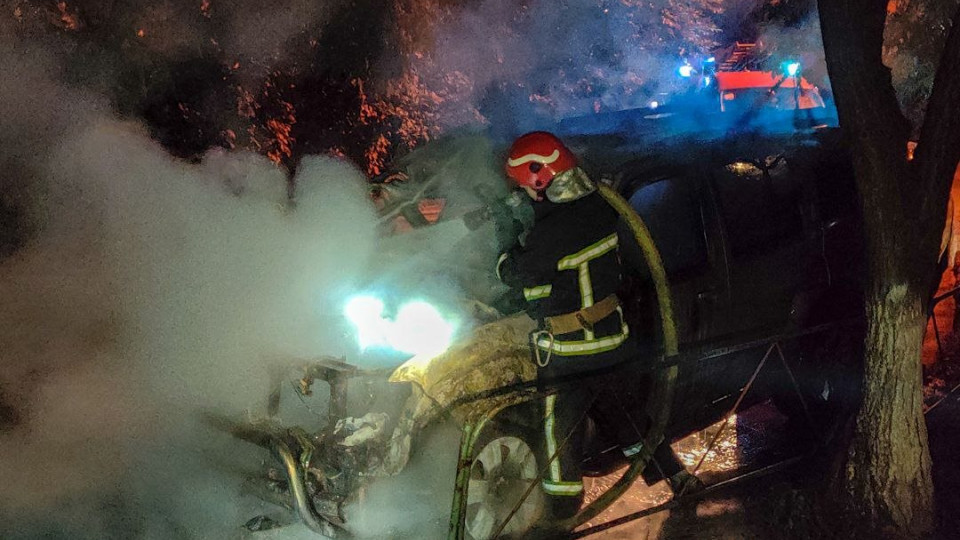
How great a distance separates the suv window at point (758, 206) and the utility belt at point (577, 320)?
1.17m

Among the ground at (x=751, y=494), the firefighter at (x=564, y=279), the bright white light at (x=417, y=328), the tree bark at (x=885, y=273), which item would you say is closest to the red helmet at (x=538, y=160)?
the firefighter at (x=564, y=279)

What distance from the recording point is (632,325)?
438 cm

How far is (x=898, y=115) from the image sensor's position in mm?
3756

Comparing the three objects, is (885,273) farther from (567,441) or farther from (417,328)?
(417,328)

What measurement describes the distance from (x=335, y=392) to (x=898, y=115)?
3.52 m

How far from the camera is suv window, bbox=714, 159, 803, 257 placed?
4.58 meters

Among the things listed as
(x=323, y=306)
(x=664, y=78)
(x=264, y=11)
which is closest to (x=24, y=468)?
(x=323, y=306)

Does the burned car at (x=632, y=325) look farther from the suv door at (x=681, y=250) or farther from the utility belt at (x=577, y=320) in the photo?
the utility belt at (x=577, y=320)

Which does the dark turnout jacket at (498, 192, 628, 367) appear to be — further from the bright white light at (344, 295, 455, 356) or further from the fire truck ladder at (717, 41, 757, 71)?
the fire truck ladder at (717, 41, 757, 71)

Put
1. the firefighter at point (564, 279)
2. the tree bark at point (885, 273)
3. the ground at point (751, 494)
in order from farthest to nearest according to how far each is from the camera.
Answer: the ground at point (751, 494)
the firefighter at point (564, 279)
the tree bark at point (885, 273)

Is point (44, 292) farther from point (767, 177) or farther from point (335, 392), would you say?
point (767, 177)

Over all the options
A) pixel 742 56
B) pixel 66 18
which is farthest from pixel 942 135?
pixel 742 56

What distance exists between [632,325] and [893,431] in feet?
5.40

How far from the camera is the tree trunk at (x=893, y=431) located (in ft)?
13.0
